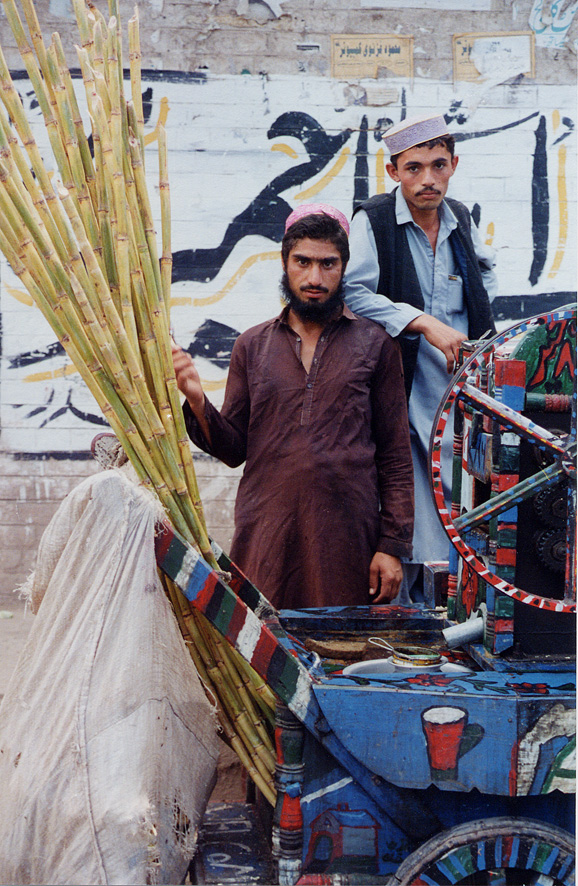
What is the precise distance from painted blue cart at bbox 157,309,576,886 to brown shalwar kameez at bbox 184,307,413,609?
0.72m

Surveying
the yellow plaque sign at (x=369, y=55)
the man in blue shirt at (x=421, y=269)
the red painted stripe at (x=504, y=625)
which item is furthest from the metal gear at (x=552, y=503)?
the yellow plaque sign at (x=369, y=55)

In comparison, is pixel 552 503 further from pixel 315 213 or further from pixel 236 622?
pixel 315 213

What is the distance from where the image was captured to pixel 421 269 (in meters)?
3.18

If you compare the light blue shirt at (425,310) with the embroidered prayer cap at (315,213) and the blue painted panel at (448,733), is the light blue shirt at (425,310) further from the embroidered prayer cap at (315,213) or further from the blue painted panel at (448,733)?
the blue painted panel at (448,733)

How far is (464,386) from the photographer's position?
1883mm

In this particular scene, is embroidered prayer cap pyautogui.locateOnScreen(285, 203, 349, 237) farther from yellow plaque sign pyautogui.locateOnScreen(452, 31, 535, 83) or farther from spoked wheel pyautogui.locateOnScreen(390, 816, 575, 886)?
yellow plaque sign pyautogui.locateOnScreen(452, 31, 535, 83)

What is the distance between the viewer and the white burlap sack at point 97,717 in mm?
1701

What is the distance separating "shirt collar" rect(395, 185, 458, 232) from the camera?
316 centimetres

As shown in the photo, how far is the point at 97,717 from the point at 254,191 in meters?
3.57

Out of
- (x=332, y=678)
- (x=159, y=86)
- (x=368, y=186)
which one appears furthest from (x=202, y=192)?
(x=332, y=678)

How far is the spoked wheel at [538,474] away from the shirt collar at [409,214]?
1338 mm

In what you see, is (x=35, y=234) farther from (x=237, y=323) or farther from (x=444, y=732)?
(x=237, y=323)

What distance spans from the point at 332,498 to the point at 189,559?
0.98 meters

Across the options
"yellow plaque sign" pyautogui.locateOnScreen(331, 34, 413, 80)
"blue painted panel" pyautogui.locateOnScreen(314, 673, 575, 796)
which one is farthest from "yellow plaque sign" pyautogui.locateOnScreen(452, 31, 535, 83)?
"blue painted panel" pyautogui.locateOnScreen(314, 673, 575, 796)
